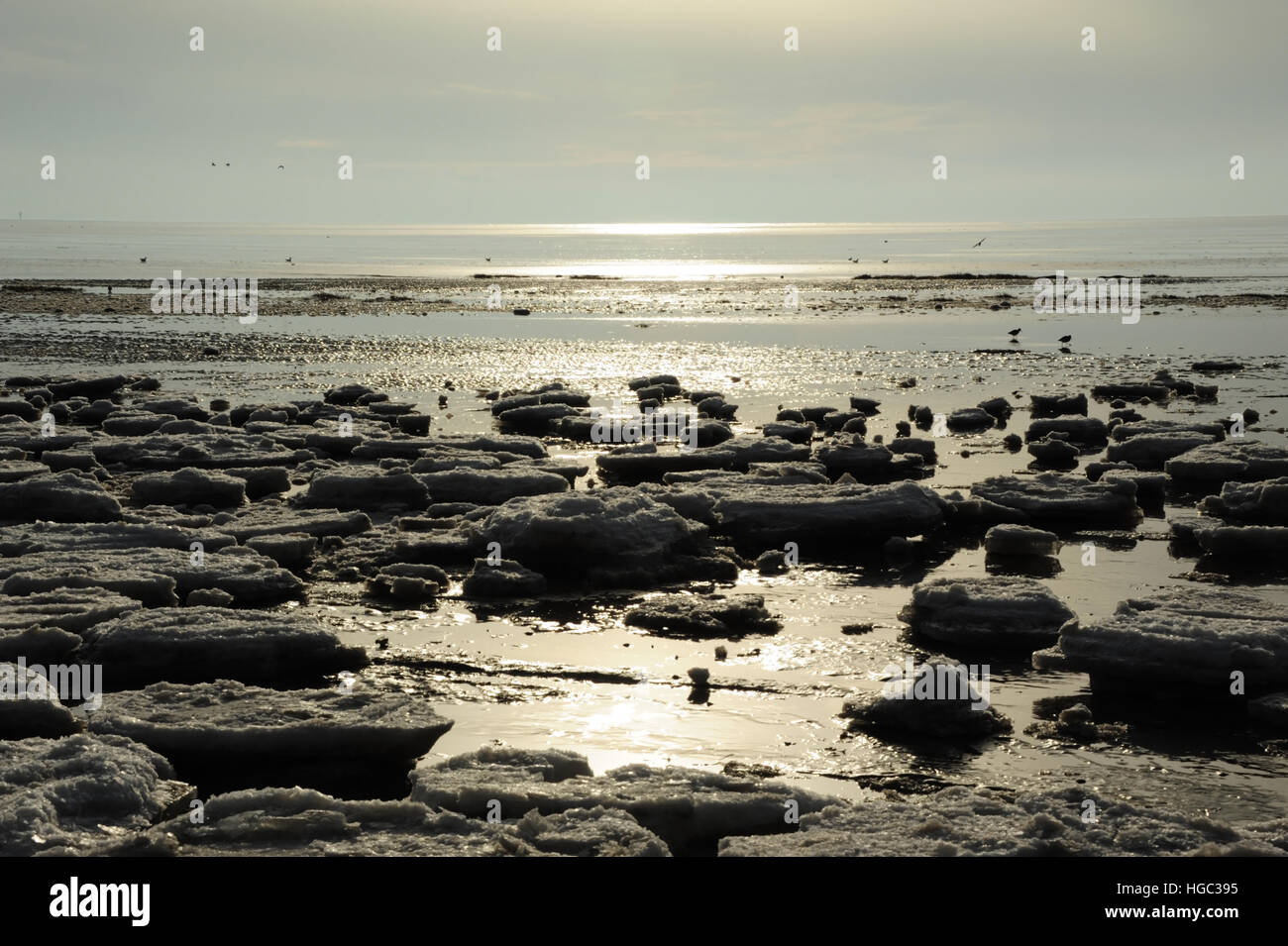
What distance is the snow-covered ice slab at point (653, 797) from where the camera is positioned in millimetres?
7055

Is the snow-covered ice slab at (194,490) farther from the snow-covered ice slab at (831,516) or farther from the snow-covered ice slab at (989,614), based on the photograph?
the snow-covered ice slab at (989,614)

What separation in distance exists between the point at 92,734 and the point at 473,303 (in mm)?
47588

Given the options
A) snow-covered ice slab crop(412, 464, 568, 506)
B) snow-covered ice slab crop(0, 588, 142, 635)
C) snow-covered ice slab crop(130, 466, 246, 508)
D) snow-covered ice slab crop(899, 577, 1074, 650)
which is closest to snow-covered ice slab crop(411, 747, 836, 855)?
snow-covered ice slab crop(899, 577, 1074, 650)

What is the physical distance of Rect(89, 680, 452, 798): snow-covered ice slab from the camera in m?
8.15

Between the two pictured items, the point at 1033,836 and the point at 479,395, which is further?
the point at 479,395

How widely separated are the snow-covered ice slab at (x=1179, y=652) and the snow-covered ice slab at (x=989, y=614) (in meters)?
0.55

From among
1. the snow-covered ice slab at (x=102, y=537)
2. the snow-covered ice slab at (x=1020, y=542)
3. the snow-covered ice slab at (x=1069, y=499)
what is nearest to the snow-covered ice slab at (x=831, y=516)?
the snow-covered ice slab at (x=1020, y=542)

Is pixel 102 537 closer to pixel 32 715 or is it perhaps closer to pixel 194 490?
pixel 194 490

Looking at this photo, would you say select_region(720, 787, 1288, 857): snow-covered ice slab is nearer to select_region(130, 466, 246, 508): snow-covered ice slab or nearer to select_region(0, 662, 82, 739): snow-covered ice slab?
select_region(0, 662, 82, 739): snow-covered ice slab

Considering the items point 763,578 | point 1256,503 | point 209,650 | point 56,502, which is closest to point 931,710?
point 763,578

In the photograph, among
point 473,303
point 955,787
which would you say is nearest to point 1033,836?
point 955,787

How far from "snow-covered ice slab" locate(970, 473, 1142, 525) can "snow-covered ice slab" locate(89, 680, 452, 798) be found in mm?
9224

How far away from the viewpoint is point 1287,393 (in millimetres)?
A: 26641
